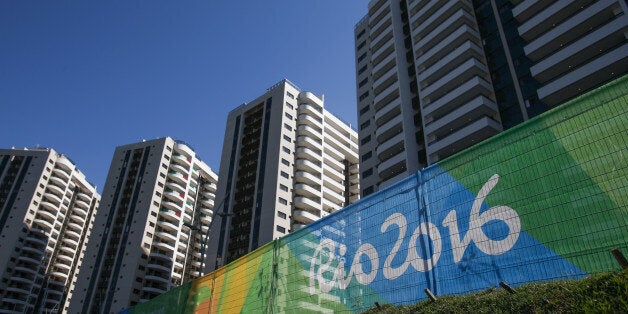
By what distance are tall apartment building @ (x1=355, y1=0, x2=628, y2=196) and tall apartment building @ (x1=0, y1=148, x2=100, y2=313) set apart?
73503mm

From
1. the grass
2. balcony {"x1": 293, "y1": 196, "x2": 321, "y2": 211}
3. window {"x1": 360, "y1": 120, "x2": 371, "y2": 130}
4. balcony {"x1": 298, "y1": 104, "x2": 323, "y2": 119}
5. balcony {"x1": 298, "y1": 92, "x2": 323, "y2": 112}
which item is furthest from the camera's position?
balcony {"x1": 298, "y1": 92, "x2": 323, "y2": 112}

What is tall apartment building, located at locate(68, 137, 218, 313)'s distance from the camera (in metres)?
81.8

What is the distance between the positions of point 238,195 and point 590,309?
2863 inches

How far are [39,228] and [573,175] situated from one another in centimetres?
11200

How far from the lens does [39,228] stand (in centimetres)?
9825

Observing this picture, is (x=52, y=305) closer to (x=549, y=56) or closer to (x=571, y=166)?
(x=549, y=56)

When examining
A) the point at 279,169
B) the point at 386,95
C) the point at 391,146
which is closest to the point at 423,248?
the point at 391,146

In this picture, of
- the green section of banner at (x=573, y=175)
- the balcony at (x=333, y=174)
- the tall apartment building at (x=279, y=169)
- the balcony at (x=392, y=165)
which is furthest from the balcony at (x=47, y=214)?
the green section of banner at (x=573, y=175)

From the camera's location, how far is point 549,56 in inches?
1713

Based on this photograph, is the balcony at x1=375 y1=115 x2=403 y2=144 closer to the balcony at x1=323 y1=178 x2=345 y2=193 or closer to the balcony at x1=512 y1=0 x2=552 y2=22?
the balcony at x1=512 y1=0 x2=552 y2=22

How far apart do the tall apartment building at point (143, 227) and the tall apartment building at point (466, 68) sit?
3928cm

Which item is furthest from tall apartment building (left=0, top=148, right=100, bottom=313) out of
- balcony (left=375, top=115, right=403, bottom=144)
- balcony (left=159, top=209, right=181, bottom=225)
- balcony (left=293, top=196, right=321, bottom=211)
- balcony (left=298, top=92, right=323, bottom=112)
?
balcony (left=375, top=115, right=403, bottom=144)

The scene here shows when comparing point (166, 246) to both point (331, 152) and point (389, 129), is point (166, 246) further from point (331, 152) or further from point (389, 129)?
point (389, 129)

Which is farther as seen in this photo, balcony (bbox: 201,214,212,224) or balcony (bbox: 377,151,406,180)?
balcony (bbox: 201,214,212,224)
